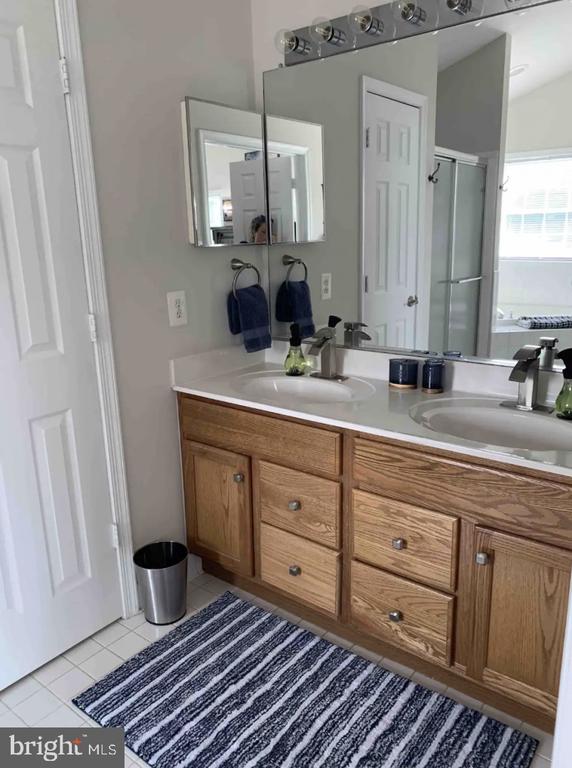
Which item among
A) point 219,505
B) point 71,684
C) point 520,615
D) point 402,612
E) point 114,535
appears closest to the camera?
point 520,615

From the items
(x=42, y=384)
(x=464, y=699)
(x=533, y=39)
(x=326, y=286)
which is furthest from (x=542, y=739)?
(x=533, y=39)

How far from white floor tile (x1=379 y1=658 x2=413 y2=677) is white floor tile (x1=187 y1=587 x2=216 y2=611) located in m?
0.71

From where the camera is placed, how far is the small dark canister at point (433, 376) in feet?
6.42

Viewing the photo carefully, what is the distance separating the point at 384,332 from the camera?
2176mm

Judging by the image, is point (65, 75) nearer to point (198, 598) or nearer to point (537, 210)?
point (537, 210)

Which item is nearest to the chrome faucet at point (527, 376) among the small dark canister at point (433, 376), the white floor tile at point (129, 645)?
the small dark canister at point (433, 376)

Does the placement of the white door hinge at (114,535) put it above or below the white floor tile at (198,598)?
above

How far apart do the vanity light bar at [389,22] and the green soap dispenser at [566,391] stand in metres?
1.00

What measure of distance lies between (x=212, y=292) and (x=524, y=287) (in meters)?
1.14

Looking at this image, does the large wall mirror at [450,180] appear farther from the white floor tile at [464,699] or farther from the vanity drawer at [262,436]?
the white floor tile at [464,699]

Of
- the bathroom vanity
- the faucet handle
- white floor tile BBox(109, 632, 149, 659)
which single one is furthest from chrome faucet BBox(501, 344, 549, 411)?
white floor tile BBox(109, 632, 149, 659)

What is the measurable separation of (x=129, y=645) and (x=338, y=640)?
73cm

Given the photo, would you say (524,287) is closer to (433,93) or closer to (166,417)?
(433,93)

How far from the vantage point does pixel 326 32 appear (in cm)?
204
